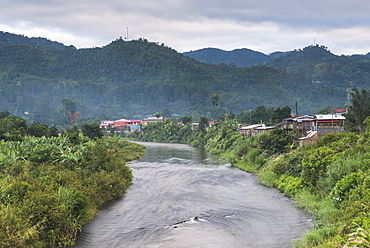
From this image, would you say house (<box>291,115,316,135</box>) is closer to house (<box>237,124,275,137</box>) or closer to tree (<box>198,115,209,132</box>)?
house (<box>237,124,275,137</box>)

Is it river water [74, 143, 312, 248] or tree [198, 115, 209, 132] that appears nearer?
river water [74, 143, 312, 248]

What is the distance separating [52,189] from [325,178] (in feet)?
66.5

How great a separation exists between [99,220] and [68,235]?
16.1 ft

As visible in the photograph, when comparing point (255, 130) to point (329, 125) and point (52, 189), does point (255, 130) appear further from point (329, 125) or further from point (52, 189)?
point (52, 189)

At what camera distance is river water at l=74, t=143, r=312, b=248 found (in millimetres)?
21406

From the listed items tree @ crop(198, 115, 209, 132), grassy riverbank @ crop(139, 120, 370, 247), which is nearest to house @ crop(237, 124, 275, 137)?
grassy riverbank @ crop(139, 120, 370, 247)

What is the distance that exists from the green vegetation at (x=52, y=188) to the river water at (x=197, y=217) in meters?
1.28

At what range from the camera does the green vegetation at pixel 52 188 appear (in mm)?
18203

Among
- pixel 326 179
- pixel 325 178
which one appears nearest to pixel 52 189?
pixel 326 179

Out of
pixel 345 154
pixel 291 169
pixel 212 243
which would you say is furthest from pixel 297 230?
pixel 291 169

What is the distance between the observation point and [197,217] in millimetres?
25812

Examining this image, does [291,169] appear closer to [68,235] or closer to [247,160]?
[247,160]

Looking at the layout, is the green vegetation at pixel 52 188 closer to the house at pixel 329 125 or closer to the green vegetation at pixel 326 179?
the green vegetation at pixel 326 179

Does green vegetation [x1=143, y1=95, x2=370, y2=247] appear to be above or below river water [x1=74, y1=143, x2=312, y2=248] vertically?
above
